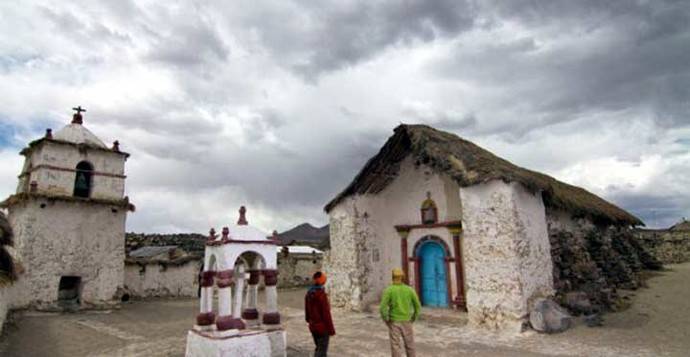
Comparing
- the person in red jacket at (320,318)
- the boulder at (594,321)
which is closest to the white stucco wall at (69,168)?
the person in red jacket at (320,318)

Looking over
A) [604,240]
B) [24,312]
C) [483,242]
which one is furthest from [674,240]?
[24,312]

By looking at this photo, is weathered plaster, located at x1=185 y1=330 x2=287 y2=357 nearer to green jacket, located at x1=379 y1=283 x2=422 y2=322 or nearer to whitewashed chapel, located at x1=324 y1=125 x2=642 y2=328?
green jacket, located at x1=379 y1=283 x2=422 y2=322

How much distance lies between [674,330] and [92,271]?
16109 millimetres

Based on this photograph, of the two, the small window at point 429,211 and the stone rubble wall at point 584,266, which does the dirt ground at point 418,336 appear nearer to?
the stone rubble wall at point 584,266

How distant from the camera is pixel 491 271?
9367 mm

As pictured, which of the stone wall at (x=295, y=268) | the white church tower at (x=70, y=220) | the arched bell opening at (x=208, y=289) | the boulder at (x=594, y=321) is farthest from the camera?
the stone wall at (x=295, y=268)

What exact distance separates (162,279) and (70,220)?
5250 millimetres

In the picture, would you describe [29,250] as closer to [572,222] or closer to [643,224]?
[572,222]

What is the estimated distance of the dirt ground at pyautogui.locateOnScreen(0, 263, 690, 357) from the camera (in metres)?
7.44

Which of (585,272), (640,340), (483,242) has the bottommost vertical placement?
(640,340)

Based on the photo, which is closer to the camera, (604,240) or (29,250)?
(29,250)

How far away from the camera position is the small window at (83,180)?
14.2 m

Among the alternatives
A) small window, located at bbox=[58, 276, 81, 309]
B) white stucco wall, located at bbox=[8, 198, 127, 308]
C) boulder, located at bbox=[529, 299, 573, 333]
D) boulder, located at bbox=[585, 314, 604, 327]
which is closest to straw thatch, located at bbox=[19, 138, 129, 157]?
white stucco wall, located at bbox=[8, 198, 127, 308]

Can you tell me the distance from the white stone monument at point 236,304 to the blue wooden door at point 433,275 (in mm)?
6206
